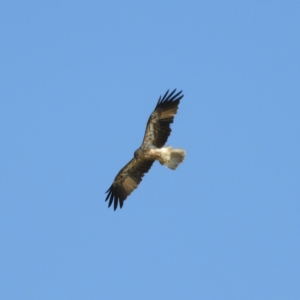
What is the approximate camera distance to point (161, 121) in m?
20.2

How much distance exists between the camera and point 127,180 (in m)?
21.7

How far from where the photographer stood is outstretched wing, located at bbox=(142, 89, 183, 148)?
20.2m

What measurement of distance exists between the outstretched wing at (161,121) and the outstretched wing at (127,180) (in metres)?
0.72

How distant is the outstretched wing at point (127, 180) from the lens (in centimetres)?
2112

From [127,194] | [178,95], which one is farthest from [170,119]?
[127,194]

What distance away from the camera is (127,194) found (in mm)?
21812

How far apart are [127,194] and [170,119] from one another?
8.08 feet

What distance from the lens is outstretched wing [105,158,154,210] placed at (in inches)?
832

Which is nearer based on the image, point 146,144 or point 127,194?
point 146,144

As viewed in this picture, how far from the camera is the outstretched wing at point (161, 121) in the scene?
20.2 m

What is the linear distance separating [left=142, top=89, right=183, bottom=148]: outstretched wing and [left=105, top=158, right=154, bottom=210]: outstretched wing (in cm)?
72

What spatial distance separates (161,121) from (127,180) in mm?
2101

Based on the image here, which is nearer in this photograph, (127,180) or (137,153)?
(137,153)

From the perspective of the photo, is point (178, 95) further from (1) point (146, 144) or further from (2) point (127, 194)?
(2) point (127, 194)
